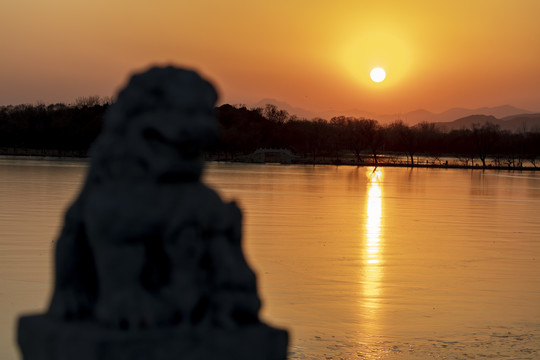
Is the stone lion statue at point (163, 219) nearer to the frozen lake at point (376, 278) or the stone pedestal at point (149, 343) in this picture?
the stone pedestal at point (149, 343)

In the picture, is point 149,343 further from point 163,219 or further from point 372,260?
point 372,260

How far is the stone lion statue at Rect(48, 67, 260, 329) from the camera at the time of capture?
108 inches

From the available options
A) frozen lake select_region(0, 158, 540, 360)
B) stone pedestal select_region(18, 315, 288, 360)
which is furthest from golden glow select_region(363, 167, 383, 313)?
stone pedestal select_region(18, 315, 288, 360)

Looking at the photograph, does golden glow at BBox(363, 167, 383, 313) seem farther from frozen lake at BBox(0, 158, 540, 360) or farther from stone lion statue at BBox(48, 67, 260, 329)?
stone lion statue at BBox(48, 67, 260, 329)

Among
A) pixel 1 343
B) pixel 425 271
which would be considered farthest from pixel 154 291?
pixel 425 271

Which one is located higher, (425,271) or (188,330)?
(188,330)

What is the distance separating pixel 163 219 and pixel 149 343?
1.37 ft

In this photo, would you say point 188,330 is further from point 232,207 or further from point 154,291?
point 232,207

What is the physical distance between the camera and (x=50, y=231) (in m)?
15.6

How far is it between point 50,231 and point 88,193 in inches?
522

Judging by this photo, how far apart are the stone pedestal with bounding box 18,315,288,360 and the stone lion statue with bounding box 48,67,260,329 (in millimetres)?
61

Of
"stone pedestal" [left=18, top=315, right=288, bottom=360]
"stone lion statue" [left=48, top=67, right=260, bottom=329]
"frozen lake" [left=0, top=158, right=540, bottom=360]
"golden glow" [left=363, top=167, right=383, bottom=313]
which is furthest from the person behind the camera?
"golden glow" [left=363, top=167, right=383, bottom=313]

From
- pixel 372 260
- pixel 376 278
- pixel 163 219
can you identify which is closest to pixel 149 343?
pixel 163 219

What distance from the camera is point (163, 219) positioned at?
2.75 meters
